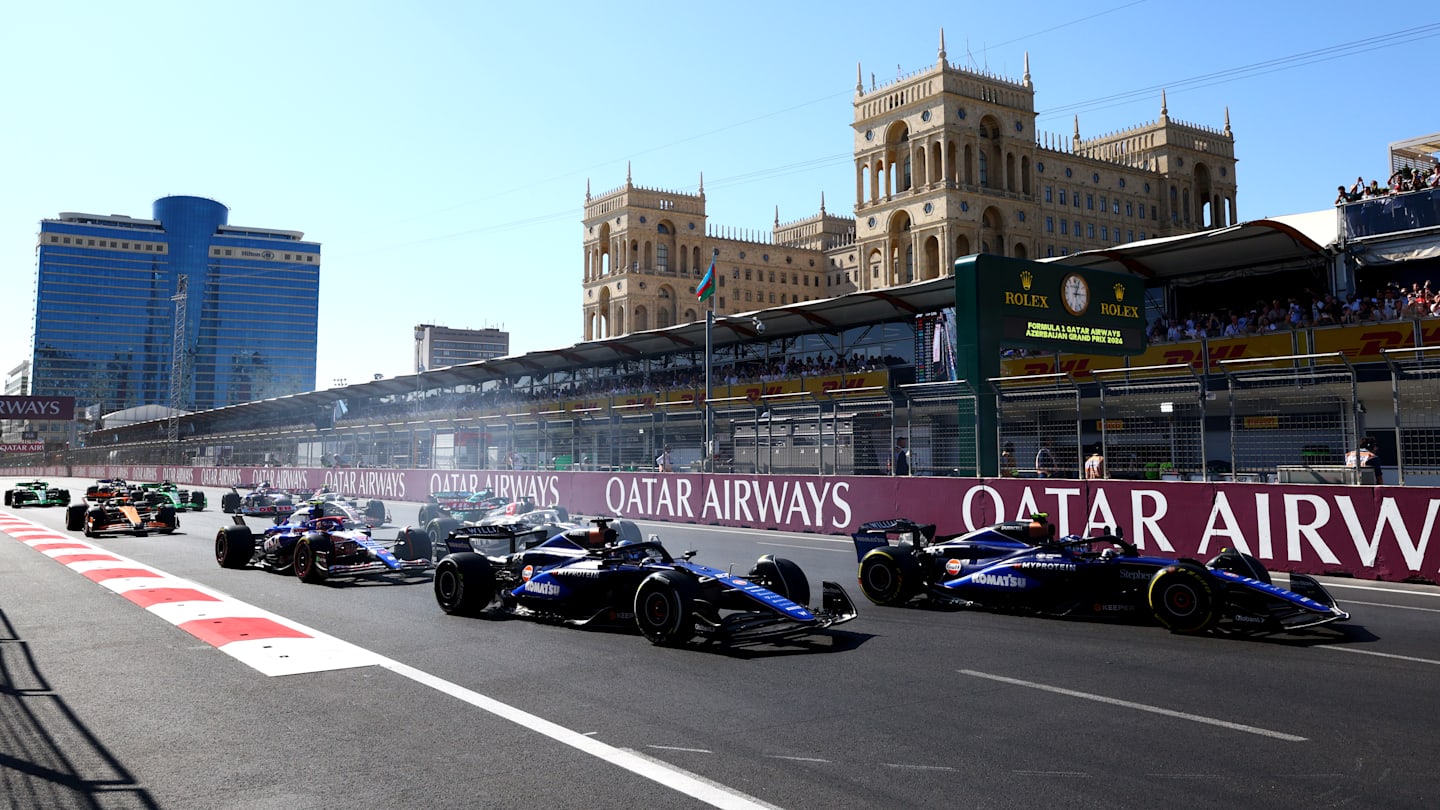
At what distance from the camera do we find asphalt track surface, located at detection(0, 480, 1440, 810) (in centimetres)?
449

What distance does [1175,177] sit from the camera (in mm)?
100938

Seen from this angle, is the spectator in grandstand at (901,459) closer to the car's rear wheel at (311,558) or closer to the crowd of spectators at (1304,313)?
the car's rear wheel at (311,558)

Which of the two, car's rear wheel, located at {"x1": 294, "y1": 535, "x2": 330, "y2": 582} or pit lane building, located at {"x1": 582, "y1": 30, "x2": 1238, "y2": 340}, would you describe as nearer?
car's rear wheel, located at {"x1": 294, "y1": 535, "x2": 330, "y2": 582}

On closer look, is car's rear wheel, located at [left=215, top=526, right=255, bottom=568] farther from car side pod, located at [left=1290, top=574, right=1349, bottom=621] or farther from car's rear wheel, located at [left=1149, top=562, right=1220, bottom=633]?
car side pod, located at [left=1290, top=574, right=1349, bottom=621]

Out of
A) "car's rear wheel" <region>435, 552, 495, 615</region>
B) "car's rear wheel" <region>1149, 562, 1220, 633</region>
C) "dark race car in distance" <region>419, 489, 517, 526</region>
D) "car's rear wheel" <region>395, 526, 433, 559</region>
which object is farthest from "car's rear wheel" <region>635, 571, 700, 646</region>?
"dark race car in distance" <region>419, 489, 517, 526</region>

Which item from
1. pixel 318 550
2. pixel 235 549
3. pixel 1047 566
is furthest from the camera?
pixel 235 549

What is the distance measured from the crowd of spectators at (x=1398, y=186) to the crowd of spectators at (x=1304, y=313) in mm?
2872

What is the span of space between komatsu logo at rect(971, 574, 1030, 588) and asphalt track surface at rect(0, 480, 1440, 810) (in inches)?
14.6

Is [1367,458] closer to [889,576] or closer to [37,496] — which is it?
[889,576]

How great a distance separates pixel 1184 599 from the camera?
8609mm

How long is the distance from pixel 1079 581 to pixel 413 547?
8.34 meters

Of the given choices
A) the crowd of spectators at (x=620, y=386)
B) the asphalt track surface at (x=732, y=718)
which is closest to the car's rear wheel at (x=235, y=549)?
the asphalt track surface at (x=732, y=718)

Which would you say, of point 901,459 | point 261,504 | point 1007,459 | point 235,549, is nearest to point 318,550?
point 235,549

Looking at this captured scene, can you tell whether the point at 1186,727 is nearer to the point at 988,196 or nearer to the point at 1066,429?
the point at 1066,429
